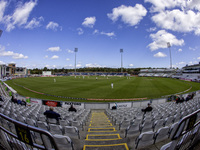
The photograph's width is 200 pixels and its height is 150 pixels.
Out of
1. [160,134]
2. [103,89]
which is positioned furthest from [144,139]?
[103,89]

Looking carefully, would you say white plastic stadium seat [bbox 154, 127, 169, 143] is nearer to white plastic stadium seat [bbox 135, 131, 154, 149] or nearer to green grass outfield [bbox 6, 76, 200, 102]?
white plastic stadium seat [bbox 135, 131, 154, 149]

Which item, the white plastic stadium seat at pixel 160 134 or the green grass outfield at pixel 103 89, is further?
the green grass outfield at pixel 103 89

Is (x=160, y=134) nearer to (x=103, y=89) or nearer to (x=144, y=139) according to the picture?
(x=144, y=139)

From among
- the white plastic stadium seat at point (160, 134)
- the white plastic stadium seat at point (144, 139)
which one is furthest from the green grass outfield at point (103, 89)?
the white plastic stadium seat at point (144, 139)

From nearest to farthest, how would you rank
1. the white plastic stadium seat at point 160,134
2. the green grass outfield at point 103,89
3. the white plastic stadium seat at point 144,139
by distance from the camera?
the white plastic stadium seat at point 144,139, the white plastic stadium seat at point 160,134, the green grass outfield at point 103,89

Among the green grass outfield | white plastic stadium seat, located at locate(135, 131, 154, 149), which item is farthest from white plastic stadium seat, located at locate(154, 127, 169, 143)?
the green grass outfield

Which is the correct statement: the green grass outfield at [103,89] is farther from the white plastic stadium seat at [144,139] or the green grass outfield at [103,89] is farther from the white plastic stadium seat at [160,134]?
the white plastic stadium seat at [144,139]

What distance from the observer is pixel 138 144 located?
3.65 meters

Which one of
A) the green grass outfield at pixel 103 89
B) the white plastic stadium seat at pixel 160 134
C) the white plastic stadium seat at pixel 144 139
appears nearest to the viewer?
the white plastic stadium seat at pixel 144 139

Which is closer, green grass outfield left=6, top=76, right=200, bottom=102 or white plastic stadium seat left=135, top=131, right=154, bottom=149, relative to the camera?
white plastic stadium seat left=135, top=131, right=154, bottom=149

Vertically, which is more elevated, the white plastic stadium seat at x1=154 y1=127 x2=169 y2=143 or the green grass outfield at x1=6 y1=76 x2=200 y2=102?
the white plastic stadium seat at x1=154 y1=127 x2=169 y2=143

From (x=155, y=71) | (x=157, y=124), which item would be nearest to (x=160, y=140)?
(x=157, y=124)

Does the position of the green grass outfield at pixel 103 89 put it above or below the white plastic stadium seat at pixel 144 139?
below

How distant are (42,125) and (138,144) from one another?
4181 mm
